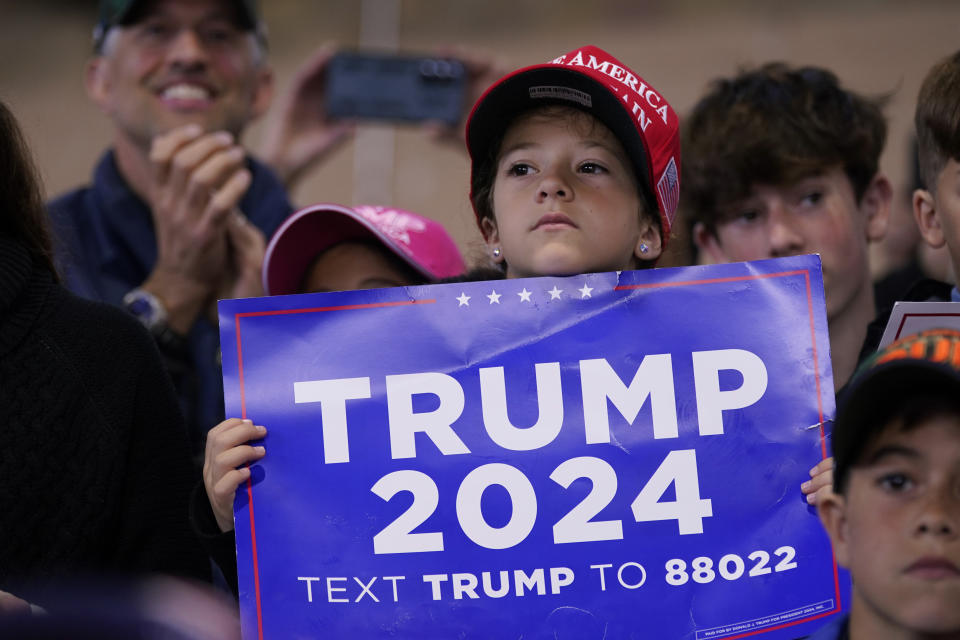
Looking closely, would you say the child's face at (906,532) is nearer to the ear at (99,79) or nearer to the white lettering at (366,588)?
the white lettering at (366,588)

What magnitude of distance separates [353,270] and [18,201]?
0.86 metres

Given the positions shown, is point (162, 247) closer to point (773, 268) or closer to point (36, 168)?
point (36, 168)

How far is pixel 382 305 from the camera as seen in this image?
91.7 inches

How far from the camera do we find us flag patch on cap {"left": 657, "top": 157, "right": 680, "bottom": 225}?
2.52 metres

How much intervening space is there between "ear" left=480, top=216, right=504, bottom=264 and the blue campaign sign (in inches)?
14.2

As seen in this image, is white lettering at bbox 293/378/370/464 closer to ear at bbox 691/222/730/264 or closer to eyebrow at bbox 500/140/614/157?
eyebrow at bbox 500/140/614/157

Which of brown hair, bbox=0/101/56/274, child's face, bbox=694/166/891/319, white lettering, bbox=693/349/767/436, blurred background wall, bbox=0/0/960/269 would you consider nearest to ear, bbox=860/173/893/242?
child's face, bbox=694/166/891/319

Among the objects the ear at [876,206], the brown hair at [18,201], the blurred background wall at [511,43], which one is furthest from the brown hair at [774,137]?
the blurred background wall at [511,43]

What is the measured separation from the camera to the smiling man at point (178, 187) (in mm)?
3518

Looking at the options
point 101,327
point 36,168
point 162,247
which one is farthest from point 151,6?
point 101,327

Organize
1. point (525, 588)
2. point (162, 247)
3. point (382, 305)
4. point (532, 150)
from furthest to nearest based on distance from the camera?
point (162, 247), point (532, 150), point (382, 305), point (525, 588)

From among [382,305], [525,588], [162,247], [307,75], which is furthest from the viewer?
[307,75]

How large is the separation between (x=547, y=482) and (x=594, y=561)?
0.15 meters

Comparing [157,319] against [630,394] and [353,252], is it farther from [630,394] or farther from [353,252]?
[630,394]
